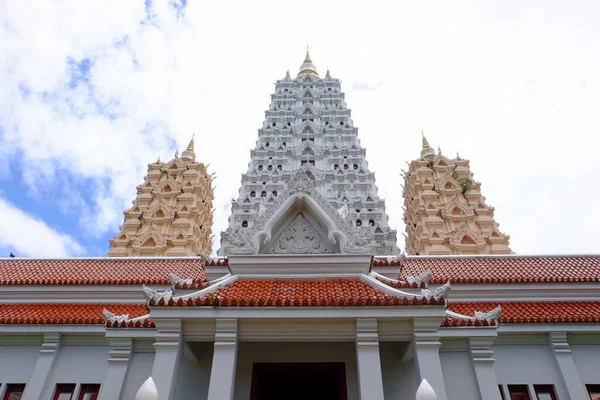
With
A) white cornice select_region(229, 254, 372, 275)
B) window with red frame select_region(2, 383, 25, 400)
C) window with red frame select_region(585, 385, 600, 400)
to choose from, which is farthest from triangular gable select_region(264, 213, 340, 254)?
window with red frame select_region(2, 383, 25, 400)

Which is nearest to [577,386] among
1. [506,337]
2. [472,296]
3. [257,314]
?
[506,337]

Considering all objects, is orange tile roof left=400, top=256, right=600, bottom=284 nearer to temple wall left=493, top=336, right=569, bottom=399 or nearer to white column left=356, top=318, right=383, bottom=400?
temple wall left=493, top=336, right=569, bottom=399

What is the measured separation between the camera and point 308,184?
34.9 ft

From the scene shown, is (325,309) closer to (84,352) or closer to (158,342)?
(158,342)

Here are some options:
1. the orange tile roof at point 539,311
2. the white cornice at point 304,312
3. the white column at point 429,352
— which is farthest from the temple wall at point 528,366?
the white cornice at point 304,312

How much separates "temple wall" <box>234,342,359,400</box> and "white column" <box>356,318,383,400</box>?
4.92 ft

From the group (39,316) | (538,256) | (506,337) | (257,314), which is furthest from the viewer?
(538,256)

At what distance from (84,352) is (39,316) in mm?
1473

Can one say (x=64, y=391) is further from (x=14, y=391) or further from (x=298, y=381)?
(x=298, y=381)

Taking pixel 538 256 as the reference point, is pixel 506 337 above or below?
below

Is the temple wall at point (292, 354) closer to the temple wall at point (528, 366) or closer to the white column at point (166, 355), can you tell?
the white column at point (166, 355)

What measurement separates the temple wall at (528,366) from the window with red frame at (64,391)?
8716mm

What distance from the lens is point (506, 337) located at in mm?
9625

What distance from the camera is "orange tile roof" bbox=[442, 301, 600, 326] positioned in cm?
951
